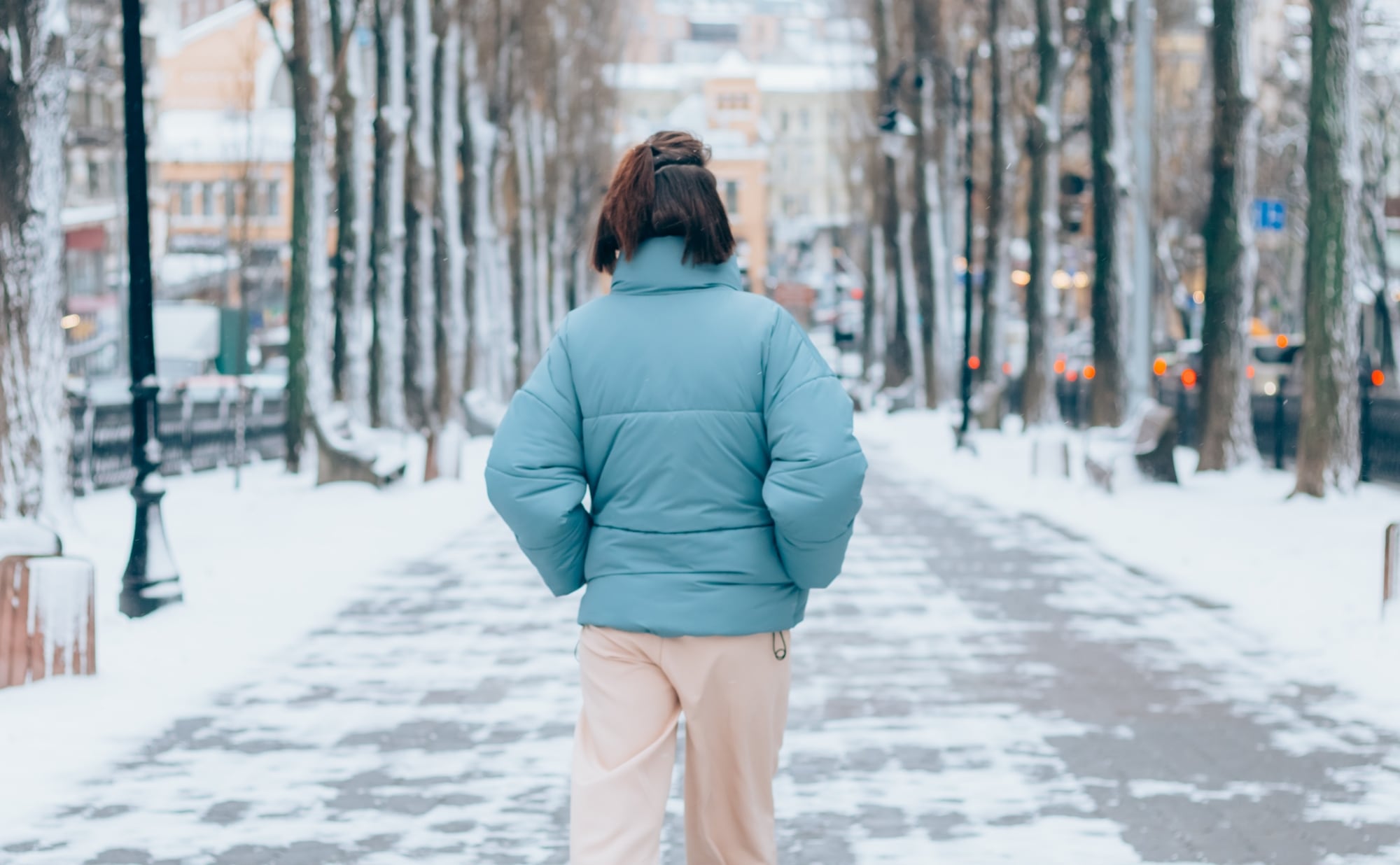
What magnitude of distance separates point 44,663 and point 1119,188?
1882cm

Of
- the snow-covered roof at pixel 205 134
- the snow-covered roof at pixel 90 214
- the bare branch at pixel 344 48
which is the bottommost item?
the snow-covered roof at pixel 90 214

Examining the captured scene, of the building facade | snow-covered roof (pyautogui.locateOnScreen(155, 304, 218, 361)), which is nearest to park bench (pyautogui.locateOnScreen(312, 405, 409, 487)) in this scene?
snow-covered roof (pyautogui.locateOnScreen(155, 304, 218, 361))

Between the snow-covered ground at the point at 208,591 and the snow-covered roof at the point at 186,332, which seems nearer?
the snow-covered ground at the point at 208,591

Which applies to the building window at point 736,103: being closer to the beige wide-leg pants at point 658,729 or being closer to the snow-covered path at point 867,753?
the snow-covered path at point 867,753

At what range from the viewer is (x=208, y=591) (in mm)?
13539

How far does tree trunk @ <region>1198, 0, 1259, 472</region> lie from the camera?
70.5ft

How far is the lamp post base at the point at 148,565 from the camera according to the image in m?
12.1

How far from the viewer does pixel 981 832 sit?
21.6 feet

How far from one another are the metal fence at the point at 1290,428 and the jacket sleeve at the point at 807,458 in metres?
19.3

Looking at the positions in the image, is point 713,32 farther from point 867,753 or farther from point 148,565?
point 867,753

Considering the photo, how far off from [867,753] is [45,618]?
4222 millimetres

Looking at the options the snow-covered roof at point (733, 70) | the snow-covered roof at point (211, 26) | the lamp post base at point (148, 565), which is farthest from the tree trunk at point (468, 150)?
the snow-covered roof at point (733, 70)

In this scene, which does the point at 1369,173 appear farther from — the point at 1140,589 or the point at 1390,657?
the point at 1390,657

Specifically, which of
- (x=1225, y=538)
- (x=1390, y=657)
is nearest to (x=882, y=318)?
(x=1225, y=538)
